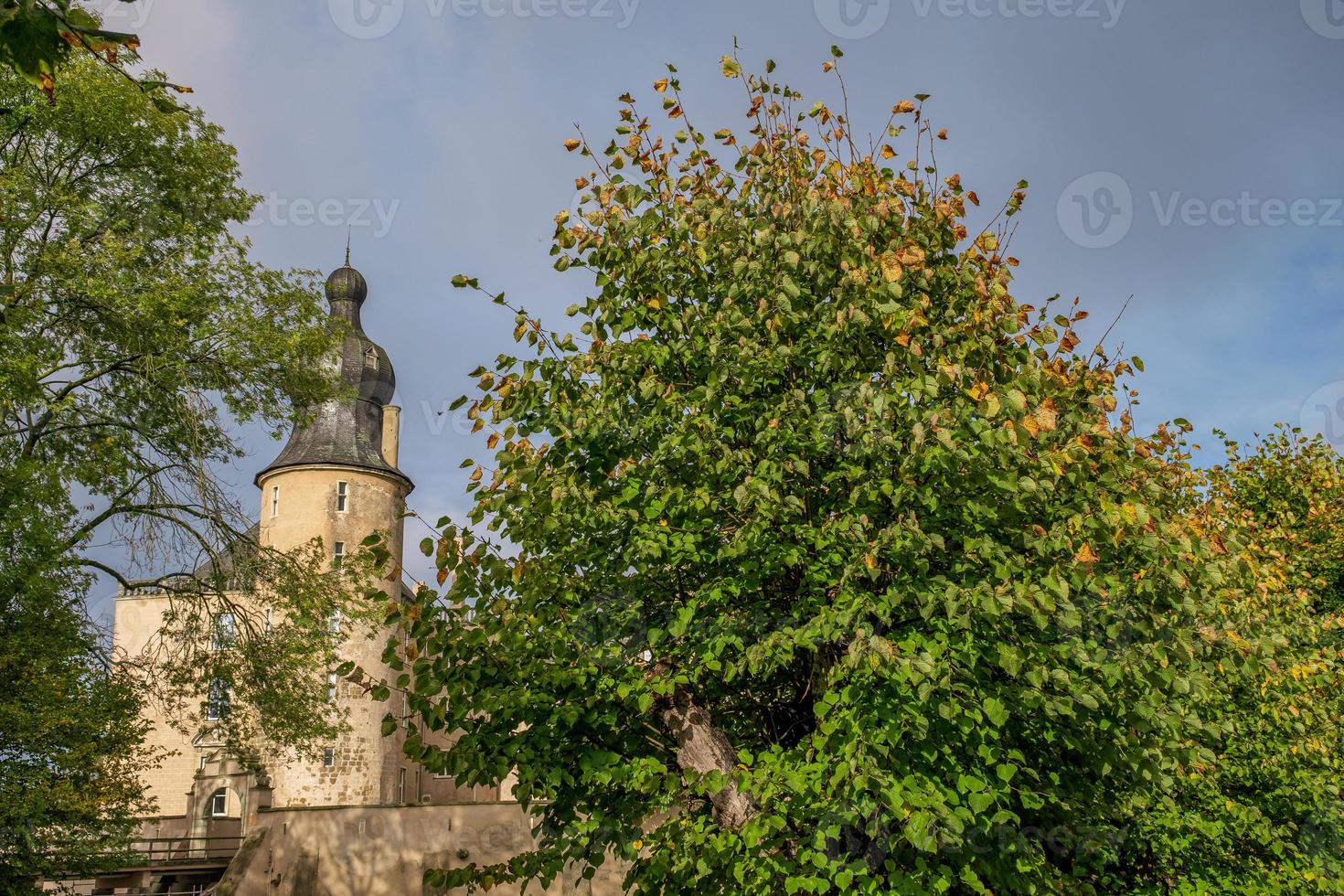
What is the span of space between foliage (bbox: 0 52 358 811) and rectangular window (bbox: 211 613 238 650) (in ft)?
0.35

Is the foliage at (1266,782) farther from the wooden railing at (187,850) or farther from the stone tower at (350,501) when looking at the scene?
the stone tower at (350,501)

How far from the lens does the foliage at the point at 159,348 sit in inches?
586

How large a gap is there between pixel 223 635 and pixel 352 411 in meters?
21.5

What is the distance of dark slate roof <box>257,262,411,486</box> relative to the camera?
36.3 meters

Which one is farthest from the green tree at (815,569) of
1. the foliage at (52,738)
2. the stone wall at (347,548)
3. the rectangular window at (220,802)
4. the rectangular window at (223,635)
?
the rectangular window at (220,802)

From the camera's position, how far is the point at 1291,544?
67.8ft

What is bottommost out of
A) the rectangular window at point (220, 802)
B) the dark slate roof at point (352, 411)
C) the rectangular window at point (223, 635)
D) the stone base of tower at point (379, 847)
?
the stone base of tower at point (379, 847)

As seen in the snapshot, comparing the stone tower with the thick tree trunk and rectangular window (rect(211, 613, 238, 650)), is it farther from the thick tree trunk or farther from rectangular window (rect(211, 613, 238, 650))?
the thick tree trunk

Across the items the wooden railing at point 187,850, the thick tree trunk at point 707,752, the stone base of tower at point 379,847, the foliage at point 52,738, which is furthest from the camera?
the wooden railing at point 187,850

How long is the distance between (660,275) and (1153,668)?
4726 millimetres

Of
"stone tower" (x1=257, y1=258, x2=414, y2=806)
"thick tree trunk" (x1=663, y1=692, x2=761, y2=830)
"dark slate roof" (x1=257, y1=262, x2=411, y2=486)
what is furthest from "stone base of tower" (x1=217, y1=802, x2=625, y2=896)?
"dark slate roof" (x1=257, y1=262, x2=411, y2=486)

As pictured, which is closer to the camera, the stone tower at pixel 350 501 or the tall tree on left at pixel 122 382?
the tall tree on left at pixel 122 382

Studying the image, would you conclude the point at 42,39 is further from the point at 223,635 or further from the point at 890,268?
the point at 223,635

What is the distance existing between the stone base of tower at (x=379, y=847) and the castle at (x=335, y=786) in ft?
0.08
